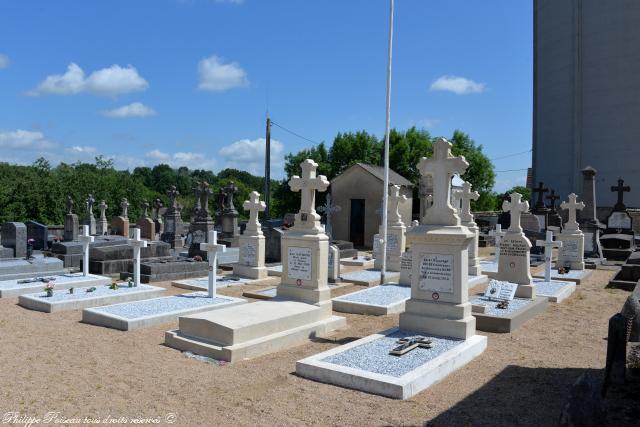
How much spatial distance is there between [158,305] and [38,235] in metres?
12.0

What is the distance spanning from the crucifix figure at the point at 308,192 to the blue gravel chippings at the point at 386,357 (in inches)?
125

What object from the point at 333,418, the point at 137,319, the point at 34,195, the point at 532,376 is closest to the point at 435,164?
the point at 532,376

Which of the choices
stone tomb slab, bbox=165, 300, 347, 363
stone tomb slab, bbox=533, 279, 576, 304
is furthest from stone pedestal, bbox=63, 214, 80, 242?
stone tomb slab, bbox=533, 279, 576, 304

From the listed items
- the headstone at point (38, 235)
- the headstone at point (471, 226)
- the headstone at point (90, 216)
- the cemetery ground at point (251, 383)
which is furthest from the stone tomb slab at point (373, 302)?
the headstone at point (90, 216)

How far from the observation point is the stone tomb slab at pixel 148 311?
8.27 meters

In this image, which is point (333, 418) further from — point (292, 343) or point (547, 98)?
point (547, 98)

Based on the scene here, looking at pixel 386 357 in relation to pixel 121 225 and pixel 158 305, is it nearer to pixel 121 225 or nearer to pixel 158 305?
pixel 158 305

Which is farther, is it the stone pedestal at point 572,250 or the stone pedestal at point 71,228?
the stone pedestal at point 71,228

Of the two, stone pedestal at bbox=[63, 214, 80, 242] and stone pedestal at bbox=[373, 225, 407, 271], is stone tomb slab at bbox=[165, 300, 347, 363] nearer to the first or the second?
stone pedestal at bbox=[373, 225, 407, 271]

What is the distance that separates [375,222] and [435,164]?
1858 cm

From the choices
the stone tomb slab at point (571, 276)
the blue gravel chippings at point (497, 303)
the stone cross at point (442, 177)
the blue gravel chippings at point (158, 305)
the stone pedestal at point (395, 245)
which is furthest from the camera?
the stone pedestal at point (395, 245)

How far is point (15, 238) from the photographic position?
13.9 metres

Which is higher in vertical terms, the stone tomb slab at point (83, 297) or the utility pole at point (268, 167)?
the utility pole at point (268, 167)

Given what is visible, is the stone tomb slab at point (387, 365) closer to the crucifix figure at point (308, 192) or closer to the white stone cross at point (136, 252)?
the crucifix figure at point (308, 192)
